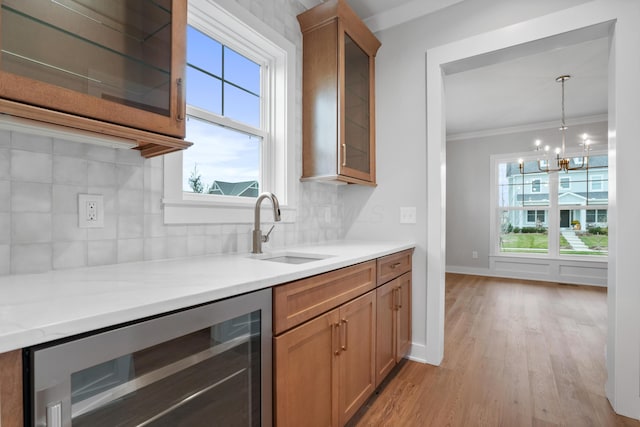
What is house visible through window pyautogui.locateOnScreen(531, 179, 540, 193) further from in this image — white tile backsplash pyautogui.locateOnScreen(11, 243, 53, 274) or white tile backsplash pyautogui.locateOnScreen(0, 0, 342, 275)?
white tile backsplash pyautogui.locateOnScreen(11, 243, 53, 274)

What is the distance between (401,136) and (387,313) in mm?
1344

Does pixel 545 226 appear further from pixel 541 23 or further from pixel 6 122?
pixel 6 122

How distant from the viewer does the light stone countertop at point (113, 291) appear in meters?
0.60

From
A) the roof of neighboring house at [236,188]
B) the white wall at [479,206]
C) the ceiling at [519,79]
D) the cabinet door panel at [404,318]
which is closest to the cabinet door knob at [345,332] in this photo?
the cabinet door panel at [404,318]

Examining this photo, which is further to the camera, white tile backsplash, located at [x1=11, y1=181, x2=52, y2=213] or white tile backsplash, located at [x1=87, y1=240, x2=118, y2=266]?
white tile backsplash, located at [x1=87, y1=240, x2=118, y2=266]

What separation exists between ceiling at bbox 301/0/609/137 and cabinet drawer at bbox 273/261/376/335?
70.4 inches

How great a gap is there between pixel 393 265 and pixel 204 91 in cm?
153

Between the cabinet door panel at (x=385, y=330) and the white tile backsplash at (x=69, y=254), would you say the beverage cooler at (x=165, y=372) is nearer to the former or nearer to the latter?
the white tile backsplash at (x=69, y=254)

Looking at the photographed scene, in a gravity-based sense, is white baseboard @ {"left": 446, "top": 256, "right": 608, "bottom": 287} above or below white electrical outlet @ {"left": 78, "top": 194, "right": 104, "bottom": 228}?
below

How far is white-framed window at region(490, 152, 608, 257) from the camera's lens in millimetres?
5098

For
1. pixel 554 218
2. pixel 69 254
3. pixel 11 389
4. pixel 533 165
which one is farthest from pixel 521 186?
pixel 11 389

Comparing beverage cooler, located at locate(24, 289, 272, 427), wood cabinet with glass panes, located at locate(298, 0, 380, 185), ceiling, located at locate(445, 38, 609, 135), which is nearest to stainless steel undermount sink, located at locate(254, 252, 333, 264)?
wood cabinet with glass panes, located at locate(298, 0, 380, 185)

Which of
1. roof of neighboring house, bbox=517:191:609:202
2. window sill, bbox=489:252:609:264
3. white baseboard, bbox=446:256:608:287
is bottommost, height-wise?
white baseboard, bbox=446:256:608:287

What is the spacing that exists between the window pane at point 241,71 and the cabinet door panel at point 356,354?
149 centimetres
